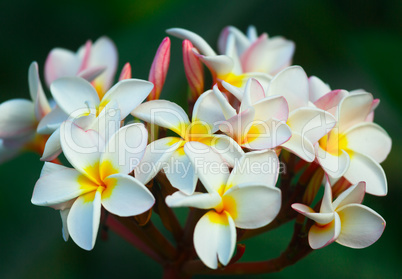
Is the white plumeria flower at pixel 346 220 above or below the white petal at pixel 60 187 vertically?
below

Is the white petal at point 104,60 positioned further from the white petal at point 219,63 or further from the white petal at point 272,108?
the white petal at point 272,108

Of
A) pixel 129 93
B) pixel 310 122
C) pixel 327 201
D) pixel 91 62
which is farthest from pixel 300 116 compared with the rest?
pixel 91 62

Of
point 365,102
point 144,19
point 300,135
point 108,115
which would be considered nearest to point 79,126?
point 108,115

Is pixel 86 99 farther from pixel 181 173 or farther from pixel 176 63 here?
pixel 176 63

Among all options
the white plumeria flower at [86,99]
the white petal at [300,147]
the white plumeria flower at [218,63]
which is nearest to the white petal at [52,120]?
the white plumeria flower at [86,99]

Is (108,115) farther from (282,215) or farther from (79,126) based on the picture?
(282,215)

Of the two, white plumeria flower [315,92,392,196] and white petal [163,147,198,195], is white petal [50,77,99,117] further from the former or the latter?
white plumeria flower [315,92,392,196]
